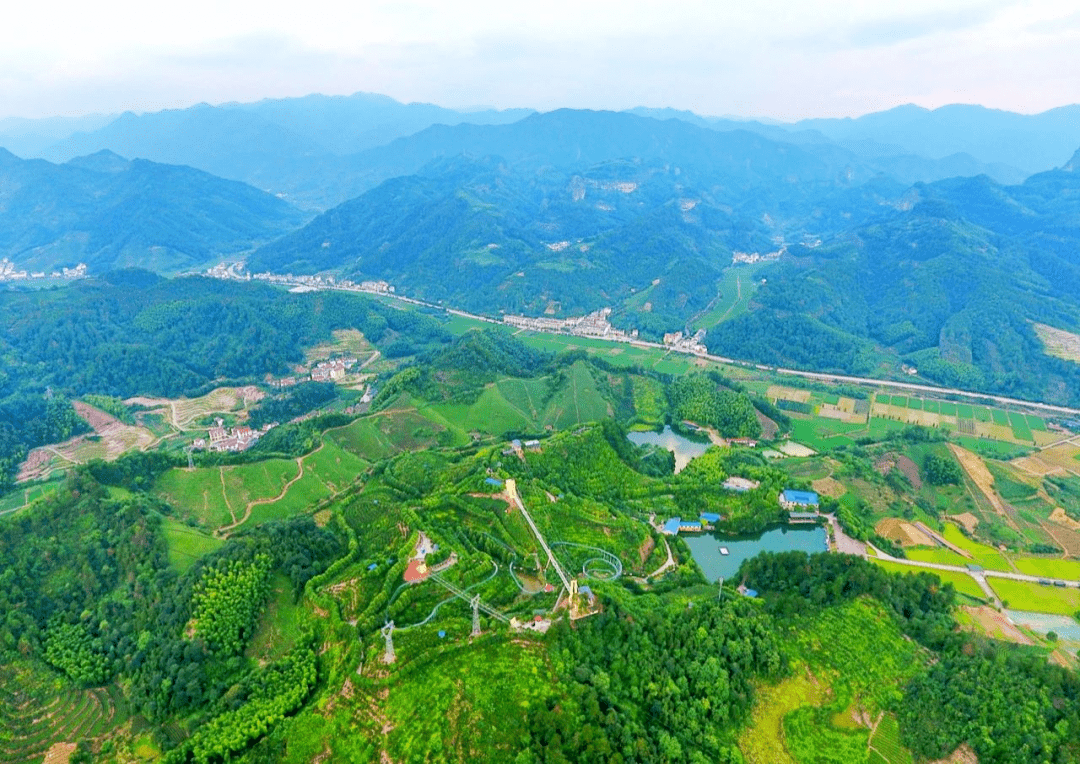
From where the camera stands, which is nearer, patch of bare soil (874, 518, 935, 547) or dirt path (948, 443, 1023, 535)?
patch of bare soil (874, 518, 935, 547)

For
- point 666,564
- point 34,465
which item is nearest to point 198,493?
point 34,465

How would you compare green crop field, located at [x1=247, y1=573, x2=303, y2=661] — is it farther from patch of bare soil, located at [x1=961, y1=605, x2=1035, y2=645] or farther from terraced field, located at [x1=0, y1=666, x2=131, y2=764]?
patch of bare soil, located at [x1=961, y1=605, x2=1035, y2=645]

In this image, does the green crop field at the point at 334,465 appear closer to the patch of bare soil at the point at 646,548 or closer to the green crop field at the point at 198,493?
the green crop field at the point at 198,493

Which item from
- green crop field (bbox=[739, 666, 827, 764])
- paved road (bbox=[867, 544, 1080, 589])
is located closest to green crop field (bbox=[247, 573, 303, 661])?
green crop field (bbox=[739, 666, 827, 764])

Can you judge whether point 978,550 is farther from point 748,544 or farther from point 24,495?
point 24,495

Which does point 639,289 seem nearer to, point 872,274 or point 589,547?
point 872,274
